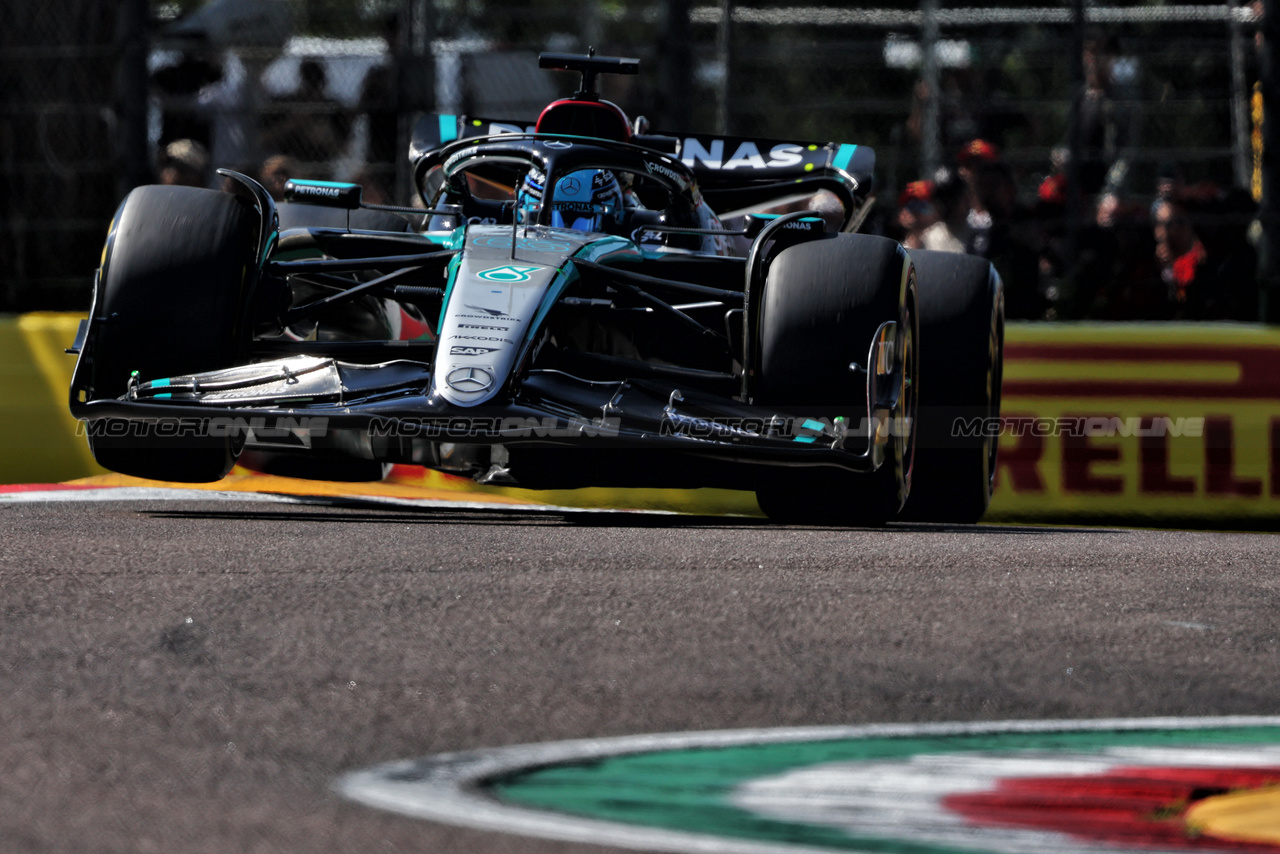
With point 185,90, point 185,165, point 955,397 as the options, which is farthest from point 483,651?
point 185,90

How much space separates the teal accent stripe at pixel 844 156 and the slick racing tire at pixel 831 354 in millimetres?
1736

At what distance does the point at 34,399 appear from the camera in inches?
287

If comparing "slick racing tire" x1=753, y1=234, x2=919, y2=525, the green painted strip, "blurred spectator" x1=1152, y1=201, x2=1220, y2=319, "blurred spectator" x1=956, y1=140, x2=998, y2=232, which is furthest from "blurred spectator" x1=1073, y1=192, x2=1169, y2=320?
the green painted strip

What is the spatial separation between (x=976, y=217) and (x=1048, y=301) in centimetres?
58

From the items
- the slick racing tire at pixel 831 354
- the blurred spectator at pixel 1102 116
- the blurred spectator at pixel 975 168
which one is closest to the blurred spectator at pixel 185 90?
the blurred spectator at pixel 975 168

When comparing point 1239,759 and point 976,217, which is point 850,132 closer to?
point 976,217

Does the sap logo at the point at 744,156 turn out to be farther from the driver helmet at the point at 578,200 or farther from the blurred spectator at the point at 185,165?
the blurred spectator at the point at 185,165

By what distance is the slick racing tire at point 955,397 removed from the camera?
623 centimetres

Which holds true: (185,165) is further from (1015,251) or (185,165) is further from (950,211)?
(1015,251)

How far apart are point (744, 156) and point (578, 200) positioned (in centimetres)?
120

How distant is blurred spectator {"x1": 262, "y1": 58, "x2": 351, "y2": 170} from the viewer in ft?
32.8

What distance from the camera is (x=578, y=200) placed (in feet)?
21.0

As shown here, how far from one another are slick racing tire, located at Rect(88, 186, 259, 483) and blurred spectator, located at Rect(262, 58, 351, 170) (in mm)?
4491

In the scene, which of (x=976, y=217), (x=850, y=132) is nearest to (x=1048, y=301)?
(x=976, y=217)
